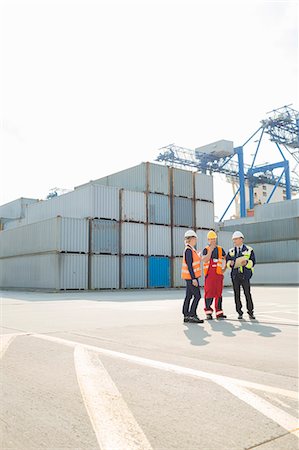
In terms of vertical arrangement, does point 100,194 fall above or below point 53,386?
above

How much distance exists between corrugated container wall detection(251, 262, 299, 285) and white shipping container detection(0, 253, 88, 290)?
74.6 ft

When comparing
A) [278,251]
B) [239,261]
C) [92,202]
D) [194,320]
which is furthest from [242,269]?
[278,251]

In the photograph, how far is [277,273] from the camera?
128 ft

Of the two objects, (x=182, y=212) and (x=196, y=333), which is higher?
(x=182, y=212)

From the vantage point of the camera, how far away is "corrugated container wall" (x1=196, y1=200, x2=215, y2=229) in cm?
2902

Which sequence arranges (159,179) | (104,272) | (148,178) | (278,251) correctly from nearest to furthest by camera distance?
(104,272)
(148,178)
(159,179)
(278,251)

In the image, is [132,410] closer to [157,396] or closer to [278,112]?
[157,396]

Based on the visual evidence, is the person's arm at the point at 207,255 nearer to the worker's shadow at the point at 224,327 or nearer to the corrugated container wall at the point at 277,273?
the worker's shadow at the point at 224,327

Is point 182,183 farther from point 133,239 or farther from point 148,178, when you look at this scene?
point 133,239

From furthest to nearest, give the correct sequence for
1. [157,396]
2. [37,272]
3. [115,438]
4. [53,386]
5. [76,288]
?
1. [37,272]
2. [76,288]
3. [53,386]
4. [157,396]
5. [115,438]

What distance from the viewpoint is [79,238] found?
76.3 ft

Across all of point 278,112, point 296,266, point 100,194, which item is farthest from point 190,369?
point 278,112

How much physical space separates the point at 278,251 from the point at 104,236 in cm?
2242

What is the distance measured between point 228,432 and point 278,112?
47.6 metres
